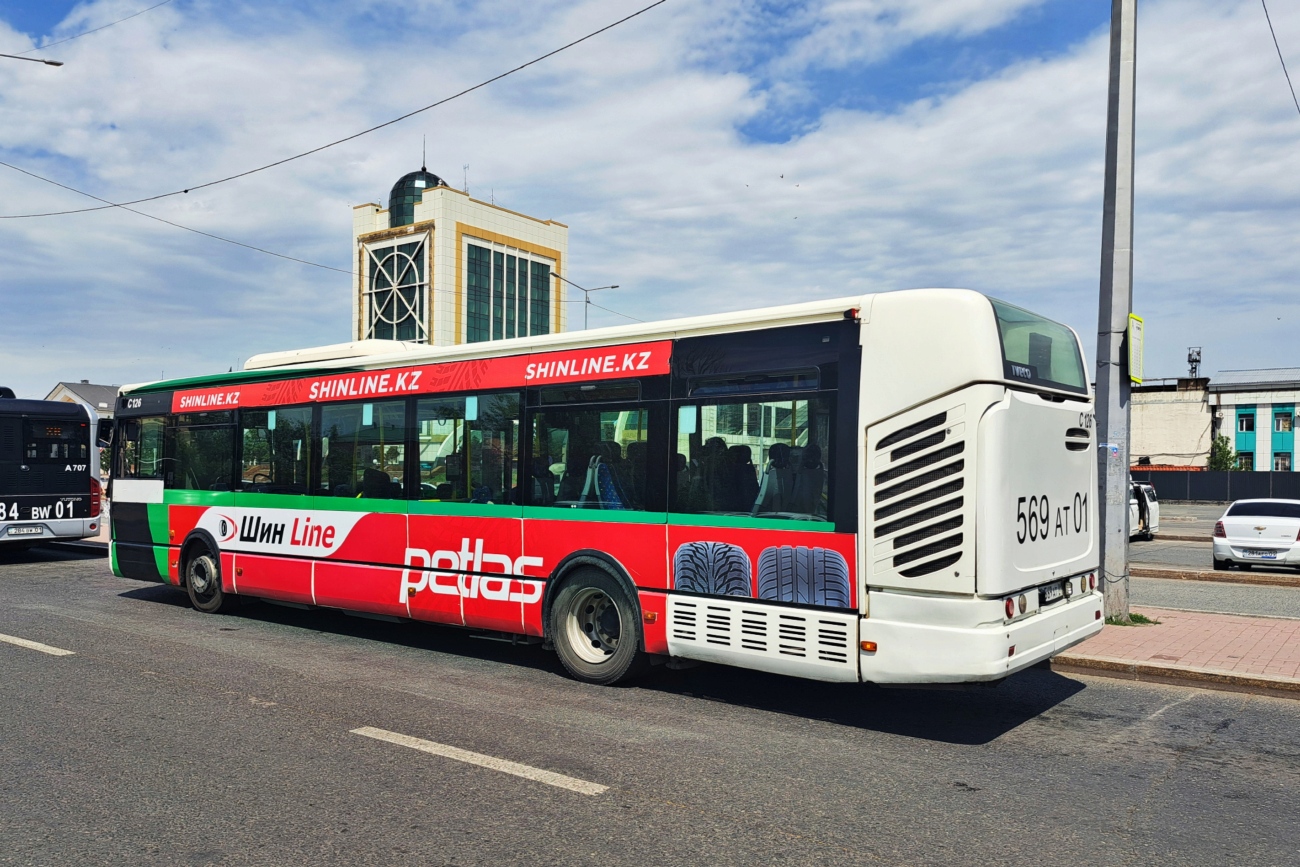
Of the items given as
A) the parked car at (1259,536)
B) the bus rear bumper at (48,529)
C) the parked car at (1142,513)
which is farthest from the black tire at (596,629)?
the parked car at (1142,513)

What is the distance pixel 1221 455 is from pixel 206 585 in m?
75.2

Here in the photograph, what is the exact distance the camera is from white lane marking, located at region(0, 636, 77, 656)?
28.9 ft

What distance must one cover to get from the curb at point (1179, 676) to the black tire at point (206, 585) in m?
8.96

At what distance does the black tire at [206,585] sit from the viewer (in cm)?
1163

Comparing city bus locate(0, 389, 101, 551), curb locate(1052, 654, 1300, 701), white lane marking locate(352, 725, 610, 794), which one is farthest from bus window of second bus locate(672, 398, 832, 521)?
city bus locate(0, 389, 101, 551)

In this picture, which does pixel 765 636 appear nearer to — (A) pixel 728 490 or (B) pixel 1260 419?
(A) pixel 728 490

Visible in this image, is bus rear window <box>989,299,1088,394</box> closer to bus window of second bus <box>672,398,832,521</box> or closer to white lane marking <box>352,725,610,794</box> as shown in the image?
bus window of second bus <box>672,398,832,521</box>

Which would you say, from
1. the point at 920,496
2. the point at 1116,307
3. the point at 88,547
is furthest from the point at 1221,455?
the point at 920,496

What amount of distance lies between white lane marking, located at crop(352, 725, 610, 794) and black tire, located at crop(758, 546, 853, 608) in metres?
2.04

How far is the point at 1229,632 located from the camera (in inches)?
405

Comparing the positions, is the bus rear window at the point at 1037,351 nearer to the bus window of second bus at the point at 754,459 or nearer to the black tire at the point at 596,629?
the bus window of second bus at the point at 754,459

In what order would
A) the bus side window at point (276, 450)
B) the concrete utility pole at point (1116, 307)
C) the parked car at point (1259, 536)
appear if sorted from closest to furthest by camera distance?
the bus side window at point (276, 450)
the concrete utility pole at point (1116, 307)
the parked car at point (1259, 536)

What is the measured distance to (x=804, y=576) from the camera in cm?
670

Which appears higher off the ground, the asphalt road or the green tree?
the green tree
